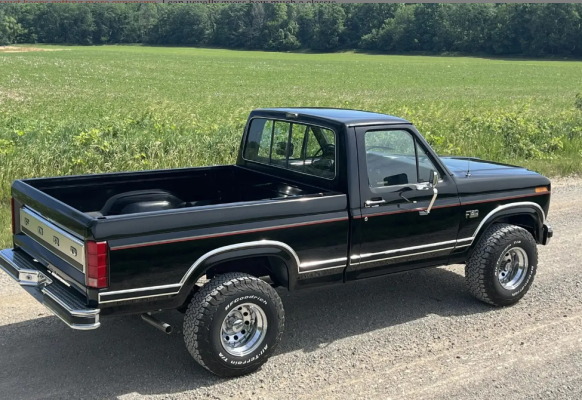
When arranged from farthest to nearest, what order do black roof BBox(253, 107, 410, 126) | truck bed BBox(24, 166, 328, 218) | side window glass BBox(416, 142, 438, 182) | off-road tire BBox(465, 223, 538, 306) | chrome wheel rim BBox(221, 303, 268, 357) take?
off-road tire BBox(465, 223, 538, 306), side window glass BBox(416, 142, 438, 182), truck bed BBox(24, 166, 328, 218), black roof BBox(253, 107, 410, 126), chrome wheel rim BBox(221, 303, 268, 357)

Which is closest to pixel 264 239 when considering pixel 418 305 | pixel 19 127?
pixel 418 305

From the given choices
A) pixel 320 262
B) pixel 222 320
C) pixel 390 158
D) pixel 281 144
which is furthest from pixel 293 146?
pixel 222 320

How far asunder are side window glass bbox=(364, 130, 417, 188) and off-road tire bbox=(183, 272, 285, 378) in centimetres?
130

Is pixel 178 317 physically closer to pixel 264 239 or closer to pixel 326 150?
pixel 264 239

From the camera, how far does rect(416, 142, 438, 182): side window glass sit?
5.48m

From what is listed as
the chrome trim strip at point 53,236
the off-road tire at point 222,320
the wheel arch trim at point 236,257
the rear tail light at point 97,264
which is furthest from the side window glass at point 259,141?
the rear tail light at point 97,264

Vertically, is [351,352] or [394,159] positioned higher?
[394,159]

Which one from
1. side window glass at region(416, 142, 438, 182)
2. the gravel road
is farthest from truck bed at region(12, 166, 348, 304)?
side window glass at region(416, 142, 438, 182)

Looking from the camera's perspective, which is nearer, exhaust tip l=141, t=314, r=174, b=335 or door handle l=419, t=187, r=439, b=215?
exhaust tip l=141, t=314, r=174, b=335

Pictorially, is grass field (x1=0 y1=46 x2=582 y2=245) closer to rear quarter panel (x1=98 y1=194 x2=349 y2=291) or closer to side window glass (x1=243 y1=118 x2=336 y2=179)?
side window glass (x1=243 y1=118 x2=336 y2=179)

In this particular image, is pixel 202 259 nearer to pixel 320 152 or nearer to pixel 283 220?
pixel 283 220

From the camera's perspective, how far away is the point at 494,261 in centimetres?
584

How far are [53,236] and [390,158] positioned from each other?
2660mm

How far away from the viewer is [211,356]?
4.42 m
